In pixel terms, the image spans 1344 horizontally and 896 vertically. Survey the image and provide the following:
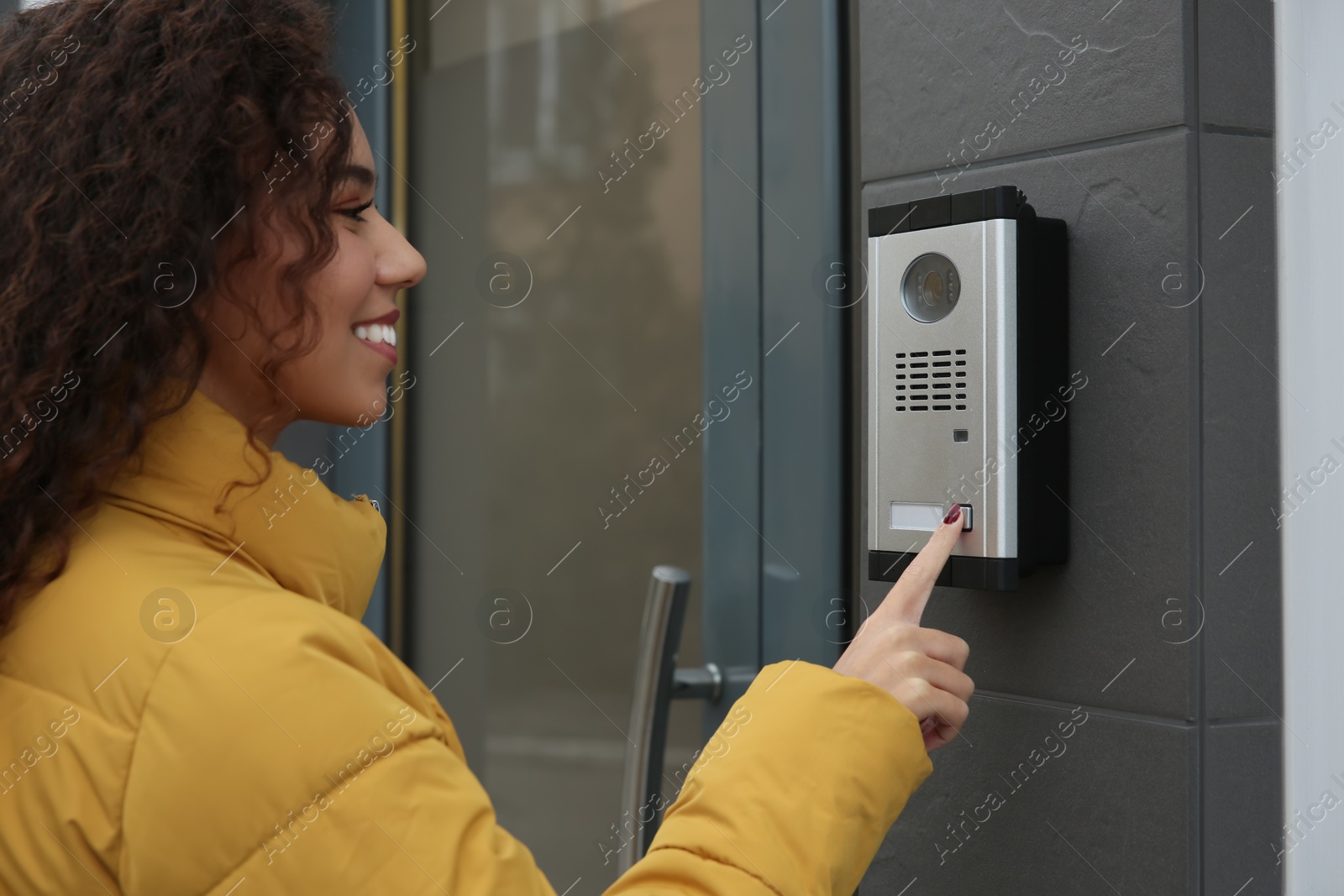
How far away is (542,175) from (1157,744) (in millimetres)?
1322

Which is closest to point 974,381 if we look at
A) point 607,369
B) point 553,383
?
point 607,369

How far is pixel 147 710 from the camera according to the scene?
76 centimetres

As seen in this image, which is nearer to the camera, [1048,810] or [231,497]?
[231,497]

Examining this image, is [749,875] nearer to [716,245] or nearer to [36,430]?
[36,430]

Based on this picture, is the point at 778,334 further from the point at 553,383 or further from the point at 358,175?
the point at 358,175

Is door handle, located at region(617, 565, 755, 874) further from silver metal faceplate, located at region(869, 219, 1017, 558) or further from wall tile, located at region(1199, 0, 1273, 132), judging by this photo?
wall tile, located at region(1199, 0, 1273, 132)

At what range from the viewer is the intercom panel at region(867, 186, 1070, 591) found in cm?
105

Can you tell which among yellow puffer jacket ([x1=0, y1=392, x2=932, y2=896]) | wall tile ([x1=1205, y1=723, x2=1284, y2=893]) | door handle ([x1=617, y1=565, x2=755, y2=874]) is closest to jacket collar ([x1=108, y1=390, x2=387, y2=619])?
yellow puffer jacket ([x1=0, y1=392, x2=932, y2=896])

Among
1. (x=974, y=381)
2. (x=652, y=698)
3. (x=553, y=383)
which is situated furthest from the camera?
(x=553, y=383)

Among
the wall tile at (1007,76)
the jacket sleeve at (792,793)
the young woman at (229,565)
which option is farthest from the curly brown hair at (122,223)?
the wall tile at (1007,76)

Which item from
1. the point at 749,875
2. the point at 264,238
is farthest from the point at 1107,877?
the point at 264,238

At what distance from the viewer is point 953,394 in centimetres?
109

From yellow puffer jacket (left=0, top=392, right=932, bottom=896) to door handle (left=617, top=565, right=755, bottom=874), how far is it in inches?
22.4

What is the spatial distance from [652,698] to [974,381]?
2.06 feet
